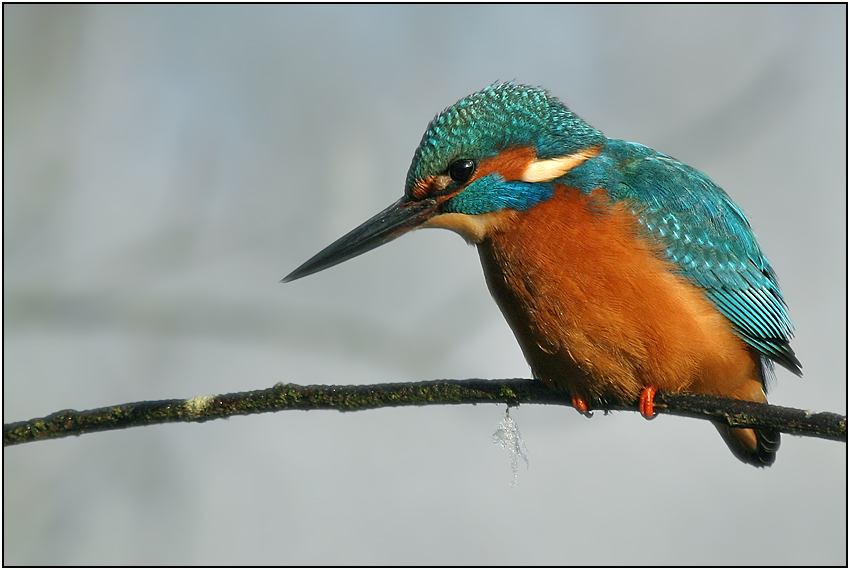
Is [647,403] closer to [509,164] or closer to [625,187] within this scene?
[625,187]

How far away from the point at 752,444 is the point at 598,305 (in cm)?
123

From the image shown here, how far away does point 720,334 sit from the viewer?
10.0 ft

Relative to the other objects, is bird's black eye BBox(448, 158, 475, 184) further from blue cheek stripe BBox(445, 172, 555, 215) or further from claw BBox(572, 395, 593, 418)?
claw BBox(572, 395, 593, 418)

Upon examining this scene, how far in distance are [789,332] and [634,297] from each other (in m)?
0.98

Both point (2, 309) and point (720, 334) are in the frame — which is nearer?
point (720, 334)

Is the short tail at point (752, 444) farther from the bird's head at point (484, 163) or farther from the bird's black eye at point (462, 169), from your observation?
the bird's black eye at point (462, 169)

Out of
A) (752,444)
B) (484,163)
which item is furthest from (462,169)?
(752,444)

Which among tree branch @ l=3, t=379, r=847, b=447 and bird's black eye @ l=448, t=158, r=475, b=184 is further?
bird's black eye @ l=448, t=158, r=475, b=184

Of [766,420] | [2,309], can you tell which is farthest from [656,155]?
[2,309]

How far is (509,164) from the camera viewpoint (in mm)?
3082

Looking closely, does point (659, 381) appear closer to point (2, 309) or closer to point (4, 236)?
point (2, 309)

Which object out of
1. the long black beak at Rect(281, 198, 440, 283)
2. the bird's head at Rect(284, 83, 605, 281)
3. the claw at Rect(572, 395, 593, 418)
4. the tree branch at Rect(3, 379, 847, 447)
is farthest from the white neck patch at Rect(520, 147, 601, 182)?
the tree branch at Rect(3, 379, 847, 447)

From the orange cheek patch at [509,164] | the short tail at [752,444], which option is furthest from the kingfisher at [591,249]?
the short tail at [752,444]

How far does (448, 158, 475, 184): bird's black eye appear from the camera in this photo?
10.0 ft
